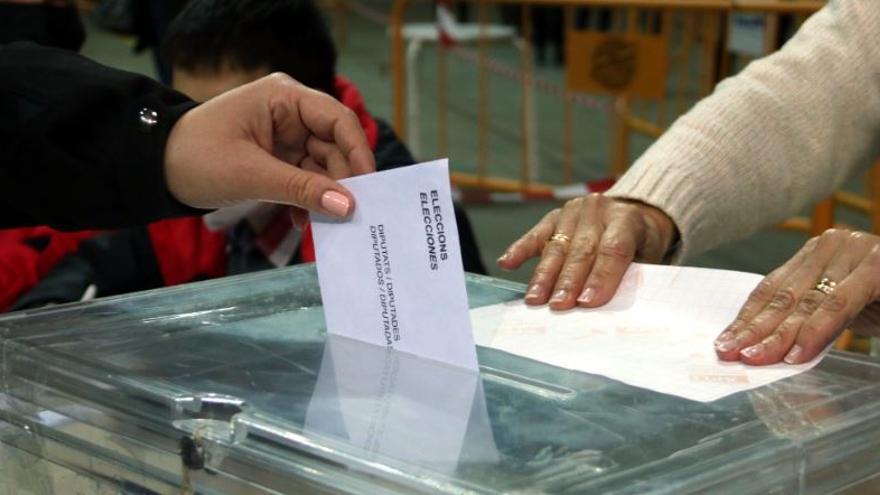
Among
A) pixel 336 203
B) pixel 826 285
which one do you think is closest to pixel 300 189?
pixel 336 203

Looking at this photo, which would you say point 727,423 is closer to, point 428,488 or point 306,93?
point 428,488

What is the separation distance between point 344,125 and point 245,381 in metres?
0.27

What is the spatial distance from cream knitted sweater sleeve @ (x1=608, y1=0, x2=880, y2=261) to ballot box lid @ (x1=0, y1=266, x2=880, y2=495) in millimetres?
470

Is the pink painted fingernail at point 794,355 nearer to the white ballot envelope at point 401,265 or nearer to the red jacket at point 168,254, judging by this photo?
the white ballot envelope at point 401,265

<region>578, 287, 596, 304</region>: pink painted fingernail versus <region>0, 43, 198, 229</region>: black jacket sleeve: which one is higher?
<region>0, 43, 198, 229</region>: black jacket sleeve

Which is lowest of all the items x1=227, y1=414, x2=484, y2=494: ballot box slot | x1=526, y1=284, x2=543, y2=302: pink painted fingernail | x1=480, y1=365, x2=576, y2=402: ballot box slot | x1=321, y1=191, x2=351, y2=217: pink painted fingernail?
x1=526, y1=284, x2=543, y2=302: pink painted fingernail

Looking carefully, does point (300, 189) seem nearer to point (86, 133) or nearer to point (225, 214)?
point (86, 133)

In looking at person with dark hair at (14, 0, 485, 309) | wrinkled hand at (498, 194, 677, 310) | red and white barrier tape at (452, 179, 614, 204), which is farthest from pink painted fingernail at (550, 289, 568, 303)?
red and white barrier tape at (452, 179, 614, 204)

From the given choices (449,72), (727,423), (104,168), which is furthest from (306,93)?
(449,72)

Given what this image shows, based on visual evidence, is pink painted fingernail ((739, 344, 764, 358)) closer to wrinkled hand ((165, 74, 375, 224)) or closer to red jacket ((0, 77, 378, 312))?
wrinkled hand ((165, 74, 375, 224))

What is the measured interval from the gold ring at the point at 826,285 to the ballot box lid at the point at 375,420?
0.10 m

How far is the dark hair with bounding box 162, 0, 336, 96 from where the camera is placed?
1.99m

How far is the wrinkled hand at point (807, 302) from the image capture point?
0.97 m

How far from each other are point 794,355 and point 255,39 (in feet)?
4.13
